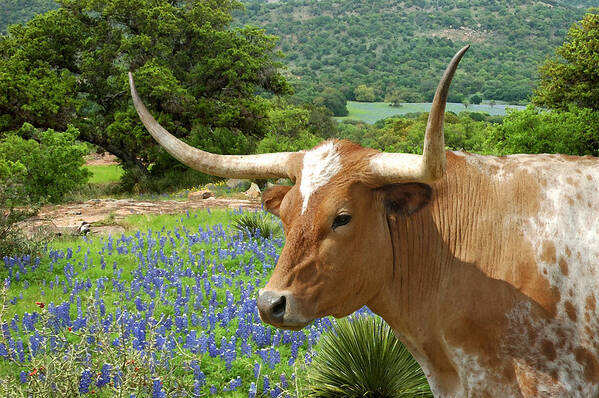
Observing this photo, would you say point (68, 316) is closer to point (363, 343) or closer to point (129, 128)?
point (363, 343)

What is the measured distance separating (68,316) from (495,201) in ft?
18.3

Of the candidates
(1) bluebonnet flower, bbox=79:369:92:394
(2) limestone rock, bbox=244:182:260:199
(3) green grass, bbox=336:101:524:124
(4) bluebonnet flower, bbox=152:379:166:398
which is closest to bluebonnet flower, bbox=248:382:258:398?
(4) bluebonnet flower, bbox=152:379:166:398

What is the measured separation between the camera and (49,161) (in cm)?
2220

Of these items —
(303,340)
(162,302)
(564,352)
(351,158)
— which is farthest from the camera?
(162,302)

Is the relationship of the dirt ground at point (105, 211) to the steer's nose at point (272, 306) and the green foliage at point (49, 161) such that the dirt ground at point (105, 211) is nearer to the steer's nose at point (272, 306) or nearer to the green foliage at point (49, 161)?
the green foliage at point (49, 161)

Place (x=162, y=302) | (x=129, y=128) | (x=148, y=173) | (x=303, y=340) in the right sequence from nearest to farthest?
1. (x=303, y=340)
2. (x=162, y=302)
3. (x=129, y=128)
4. (x=148, y=173)

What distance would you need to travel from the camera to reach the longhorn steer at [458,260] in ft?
9.23

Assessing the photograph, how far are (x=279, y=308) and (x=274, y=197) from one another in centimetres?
106

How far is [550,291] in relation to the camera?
2.84m

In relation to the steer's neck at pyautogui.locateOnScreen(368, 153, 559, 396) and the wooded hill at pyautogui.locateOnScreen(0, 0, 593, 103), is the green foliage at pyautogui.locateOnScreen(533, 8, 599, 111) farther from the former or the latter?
the wooded hill at pyautogui.locateOnScreen(0, 0, 593, 103)

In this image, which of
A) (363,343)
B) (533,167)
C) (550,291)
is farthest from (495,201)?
(363,343)

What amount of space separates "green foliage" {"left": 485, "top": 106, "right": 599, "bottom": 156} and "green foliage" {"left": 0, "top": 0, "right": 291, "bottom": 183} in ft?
43.3

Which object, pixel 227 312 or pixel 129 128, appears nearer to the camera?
pixel 227 312

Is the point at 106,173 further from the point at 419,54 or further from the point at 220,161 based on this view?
the point at 419,54
